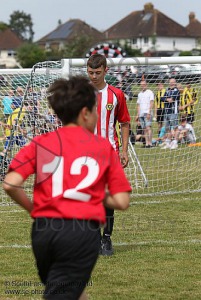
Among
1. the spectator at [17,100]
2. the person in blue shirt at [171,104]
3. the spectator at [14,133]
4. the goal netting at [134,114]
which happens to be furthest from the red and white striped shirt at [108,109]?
the person in blue shirt at [171,104]

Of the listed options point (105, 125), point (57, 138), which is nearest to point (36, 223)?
point (57, 138)

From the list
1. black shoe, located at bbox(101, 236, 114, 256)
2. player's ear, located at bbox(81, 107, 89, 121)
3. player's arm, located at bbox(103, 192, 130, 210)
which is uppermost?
player's ear, located at bbox(81, 107, 89, 121)

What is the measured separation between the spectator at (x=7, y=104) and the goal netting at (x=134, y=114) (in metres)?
0.06

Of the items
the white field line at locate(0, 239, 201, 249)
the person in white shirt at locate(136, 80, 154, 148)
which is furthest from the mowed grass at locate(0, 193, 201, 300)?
the person in white shirt at locate(136, 80, 154, 148)

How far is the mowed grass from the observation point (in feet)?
19.9

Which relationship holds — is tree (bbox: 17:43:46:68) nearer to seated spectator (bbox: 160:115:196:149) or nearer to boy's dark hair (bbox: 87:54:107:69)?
seated spectator (bbox: 160:115:196:149)

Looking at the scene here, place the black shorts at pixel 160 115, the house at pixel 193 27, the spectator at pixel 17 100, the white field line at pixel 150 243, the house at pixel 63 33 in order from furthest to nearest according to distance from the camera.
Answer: the house at pixel 193 27 < the house at pixel 63 33 < the black shorts at pixel 160 115 < the spectator at pixel 17 100 < the white field line at pixel 150 243

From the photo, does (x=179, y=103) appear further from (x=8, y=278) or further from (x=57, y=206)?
(x=57, y=206)

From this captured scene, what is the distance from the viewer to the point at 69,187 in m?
3.87

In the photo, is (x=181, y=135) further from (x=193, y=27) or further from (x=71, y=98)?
(x=193, y=27)

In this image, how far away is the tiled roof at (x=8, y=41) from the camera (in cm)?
12662

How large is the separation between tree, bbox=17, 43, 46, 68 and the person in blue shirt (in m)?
72.5

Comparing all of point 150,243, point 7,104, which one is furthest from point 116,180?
point 7,104

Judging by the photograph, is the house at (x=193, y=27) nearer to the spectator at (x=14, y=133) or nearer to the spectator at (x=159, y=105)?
the spectator at (x=159, y=105)
